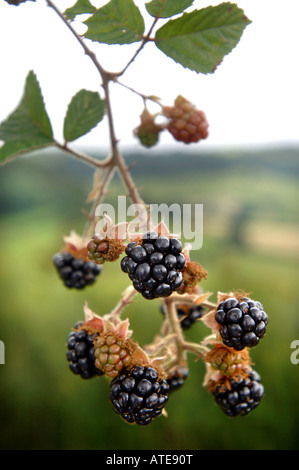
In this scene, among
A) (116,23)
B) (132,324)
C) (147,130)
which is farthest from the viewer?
(132,324)

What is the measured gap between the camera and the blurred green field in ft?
17.4

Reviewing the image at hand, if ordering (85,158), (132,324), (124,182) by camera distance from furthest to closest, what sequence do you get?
(132,324), (85,158), (124,182)

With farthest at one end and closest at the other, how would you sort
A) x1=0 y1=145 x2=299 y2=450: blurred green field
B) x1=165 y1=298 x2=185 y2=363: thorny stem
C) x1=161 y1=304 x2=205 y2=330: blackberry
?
x1=0 y1=145 x2=299 y2=450: blurred green field
x1=161 y1=304 x2=205 y2=330: blackberry
x1=165 y1=298 x2=185 y2=363: thorny stem

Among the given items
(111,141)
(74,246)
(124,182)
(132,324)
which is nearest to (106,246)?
(124,182)

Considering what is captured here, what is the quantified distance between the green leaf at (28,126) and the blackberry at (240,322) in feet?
2.88

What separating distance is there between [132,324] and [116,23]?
4081 mm

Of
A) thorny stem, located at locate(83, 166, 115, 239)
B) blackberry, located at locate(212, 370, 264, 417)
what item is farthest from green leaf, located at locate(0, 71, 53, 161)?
blackberry, located at locate(212, 370, 264, 417)

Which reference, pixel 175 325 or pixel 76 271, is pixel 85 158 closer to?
pixel 76 271

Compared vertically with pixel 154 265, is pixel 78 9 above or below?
above

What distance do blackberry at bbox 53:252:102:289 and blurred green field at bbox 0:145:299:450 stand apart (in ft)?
7.01

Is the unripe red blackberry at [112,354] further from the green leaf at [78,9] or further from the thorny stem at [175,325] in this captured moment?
the green leaf at [78,9]

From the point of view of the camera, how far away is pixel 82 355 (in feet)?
4.09

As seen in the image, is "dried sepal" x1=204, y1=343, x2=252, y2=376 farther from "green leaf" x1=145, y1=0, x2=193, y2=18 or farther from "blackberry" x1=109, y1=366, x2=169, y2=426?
"green leaf" x1=145, y1=0, x2=193, y2=18
